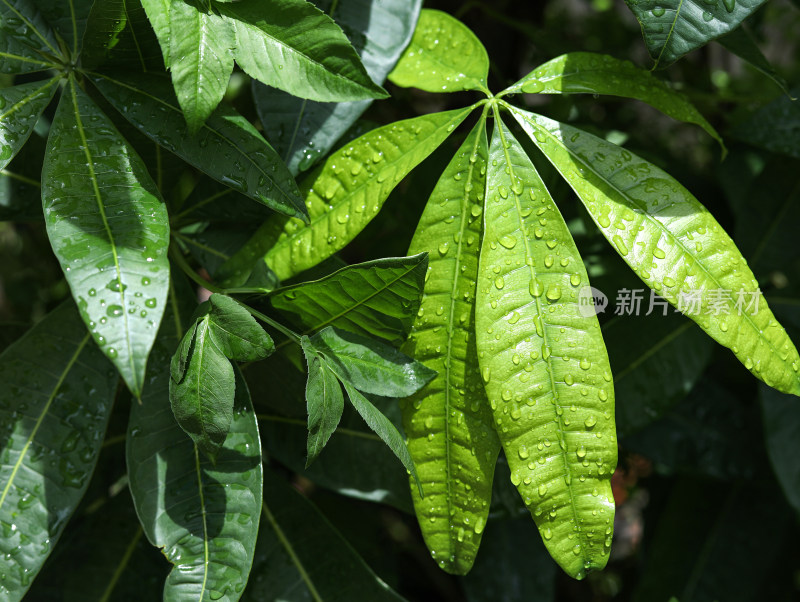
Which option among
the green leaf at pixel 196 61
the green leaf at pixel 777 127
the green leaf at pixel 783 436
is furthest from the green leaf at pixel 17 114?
the green leaf at pixel 783 436

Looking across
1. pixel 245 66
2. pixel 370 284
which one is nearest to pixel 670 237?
pixel 370 284

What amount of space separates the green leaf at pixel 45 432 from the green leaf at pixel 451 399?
1.21 ft

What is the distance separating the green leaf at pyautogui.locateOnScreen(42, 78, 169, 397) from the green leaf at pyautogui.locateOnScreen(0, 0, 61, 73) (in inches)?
1.8

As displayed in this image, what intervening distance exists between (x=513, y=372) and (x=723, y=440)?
2.32 feet

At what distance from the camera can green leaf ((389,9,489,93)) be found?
782 mm

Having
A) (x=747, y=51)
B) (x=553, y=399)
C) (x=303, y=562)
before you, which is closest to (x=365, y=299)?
(x=553, y=399)

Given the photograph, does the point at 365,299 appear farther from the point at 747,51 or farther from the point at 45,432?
the point at 747,51

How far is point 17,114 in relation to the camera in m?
0.64

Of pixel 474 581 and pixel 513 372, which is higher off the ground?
pixel 513 372

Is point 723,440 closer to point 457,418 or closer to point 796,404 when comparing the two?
point 796,404

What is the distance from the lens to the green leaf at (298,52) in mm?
634

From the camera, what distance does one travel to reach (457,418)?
0.69 m

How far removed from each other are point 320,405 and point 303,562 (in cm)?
40

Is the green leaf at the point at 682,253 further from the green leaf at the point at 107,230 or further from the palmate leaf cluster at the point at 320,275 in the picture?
Answer: the green leaf at the point at 107,230
